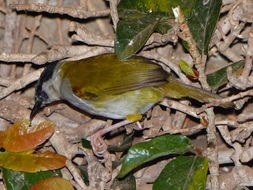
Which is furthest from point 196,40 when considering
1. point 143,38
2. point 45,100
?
point 45,100

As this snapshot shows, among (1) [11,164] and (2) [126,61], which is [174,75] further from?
(1) [11,164]

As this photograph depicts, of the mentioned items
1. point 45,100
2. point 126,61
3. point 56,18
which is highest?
point 56,18

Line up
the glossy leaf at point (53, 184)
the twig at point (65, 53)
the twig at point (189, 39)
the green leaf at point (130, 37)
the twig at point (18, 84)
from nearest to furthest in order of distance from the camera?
the twig at point (189, 39), the glossy leaf at point (53, 184), the green leaf at point (130, 37), the twig at point (65, 53), the twig at point (18, 84)

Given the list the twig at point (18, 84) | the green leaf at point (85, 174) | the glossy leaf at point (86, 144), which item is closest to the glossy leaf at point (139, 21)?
the glossy leaf at point (86, 144)

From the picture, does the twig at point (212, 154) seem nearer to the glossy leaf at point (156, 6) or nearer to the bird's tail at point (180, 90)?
the bird's tail at point (180, 90)

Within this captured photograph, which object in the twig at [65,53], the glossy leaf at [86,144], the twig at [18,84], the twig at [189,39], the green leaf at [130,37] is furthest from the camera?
the twig at [18,84]

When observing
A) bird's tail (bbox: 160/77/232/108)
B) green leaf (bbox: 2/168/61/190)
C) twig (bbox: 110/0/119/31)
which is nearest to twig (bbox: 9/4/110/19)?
twig (bbox: 110/0/119/31)
